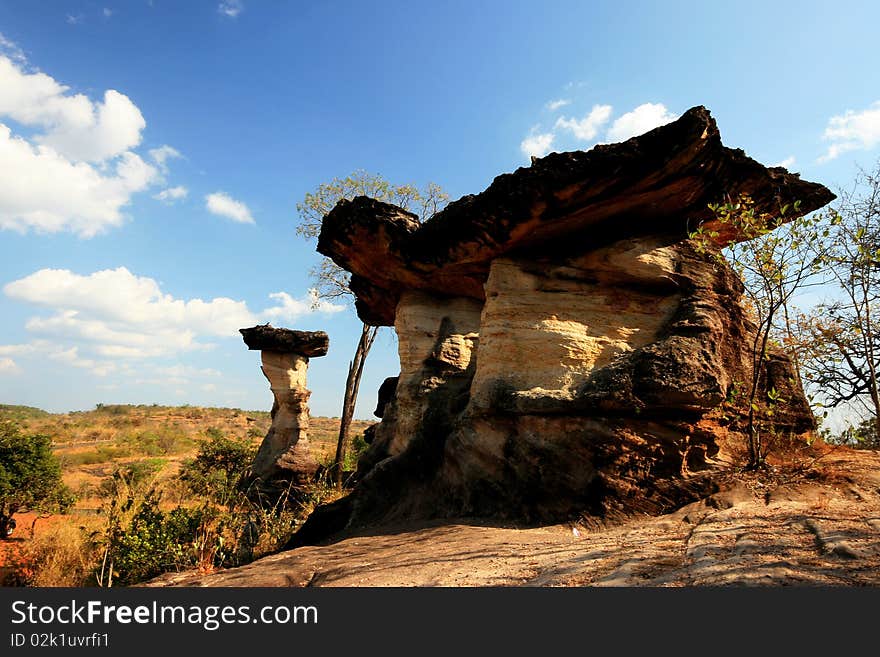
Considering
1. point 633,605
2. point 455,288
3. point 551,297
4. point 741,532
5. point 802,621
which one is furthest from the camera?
point 455,288

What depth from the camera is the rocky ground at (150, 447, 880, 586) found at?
288 centimetres

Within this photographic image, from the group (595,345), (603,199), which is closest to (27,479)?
(595,345)

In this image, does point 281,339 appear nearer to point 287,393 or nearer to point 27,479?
point 287,393

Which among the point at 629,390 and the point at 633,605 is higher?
the point at 629,390

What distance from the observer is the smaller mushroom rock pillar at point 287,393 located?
548 inches

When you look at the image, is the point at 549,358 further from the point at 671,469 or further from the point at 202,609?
the point at 202,609

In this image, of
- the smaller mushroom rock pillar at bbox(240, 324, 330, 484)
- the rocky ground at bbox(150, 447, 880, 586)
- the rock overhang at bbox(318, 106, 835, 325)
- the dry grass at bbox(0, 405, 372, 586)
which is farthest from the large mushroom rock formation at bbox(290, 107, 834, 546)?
Result: the smaller mushroom rock pillar at bbox(240, 324, 330, 484)

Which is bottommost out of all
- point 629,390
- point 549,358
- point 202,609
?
point 202,609

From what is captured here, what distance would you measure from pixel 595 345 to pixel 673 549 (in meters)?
3.14

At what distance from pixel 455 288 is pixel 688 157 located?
4.70 meters

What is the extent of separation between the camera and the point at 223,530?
281 inches

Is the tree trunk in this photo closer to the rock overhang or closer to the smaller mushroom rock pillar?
the smaller mushroom rock pillar

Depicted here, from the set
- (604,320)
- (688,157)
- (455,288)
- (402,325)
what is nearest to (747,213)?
(688,157)

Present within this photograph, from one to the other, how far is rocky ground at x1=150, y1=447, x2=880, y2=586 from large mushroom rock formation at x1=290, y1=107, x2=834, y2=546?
0.64m
